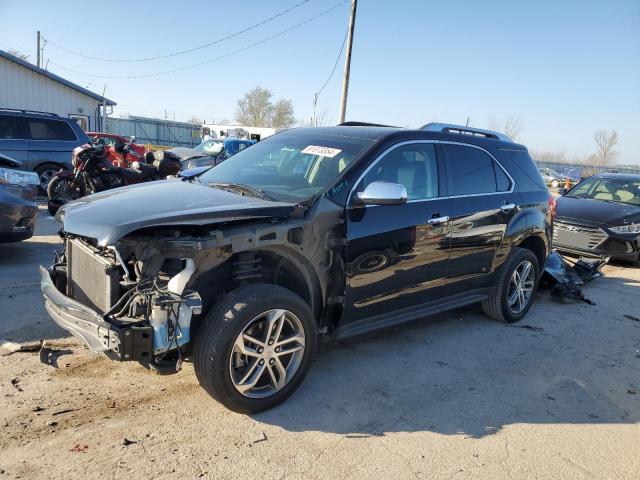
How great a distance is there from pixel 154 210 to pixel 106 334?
0.79m

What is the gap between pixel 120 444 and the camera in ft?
9.37

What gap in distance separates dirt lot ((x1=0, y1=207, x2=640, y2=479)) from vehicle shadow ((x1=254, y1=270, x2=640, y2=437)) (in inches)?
0.6

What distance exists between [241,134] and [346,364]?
34.8m

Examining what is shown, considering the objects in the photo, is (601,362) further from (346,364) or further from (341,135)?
(341,135)

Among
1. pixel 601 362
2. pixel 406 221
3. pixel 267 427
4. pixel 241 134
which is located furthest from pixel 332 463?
pixel 241 134

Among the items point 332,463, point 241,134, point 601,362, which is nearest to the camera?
point 332,463

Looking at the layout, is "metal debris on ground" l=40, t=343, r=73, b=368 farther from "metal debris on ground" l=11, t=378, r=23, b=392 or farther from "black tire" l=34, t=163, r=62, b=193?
"black tire" l=34, t=163, r=62, b=193

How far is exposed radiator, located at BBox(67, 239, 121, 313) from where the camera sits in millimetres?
3055

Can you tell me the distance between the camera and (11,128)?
461 inches

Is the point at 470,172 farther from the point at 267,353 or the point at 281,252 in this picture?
the point at 267,353

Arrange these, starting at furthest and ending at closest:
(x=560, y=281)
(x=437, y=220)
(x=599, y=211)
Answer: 1. (x=599, y=211)
2. (x=560, y=281)
3. (x=437, y=220)

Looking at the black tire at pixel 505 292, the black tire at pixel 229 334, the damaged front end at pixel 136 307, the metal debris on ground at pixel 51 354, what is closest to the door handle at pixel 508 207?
the black tire at pixel 505 292

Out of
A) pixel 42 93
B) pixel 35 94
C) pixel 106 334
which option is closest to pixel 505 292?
pixel 106 334

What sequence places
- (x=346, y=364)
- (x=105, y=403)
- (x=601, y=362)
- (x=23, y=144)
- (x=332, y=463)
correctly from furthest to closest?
(x=23, y=144) < (x=601, y=362) < (x=346, y=364) < (x=105, y=403) < (x=332, y=463)
